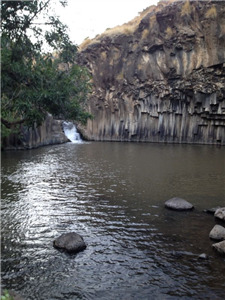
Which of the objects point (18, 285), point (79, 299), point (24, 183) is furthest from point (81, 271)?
point (24, 183)

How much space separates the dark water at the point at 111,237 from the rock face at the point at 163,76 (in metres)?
26.9

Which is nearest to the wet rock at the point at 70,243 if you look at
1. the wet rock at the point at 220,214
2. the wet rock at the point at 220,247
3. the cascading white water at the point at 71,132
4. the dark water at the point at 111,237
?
the dark water at the point at 111,237

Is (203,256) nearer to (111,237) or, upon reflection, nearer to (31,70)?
(111,237)

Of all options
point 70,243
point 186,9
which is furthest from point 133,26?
point 70,243

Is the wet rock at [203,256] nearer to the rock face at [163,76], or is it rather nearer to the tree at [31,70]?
the tree at [31,70]

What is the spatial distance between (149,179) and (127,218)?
718 cm

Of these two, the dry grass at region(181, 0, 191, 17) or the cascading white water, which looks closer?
the dry grass at region(181, 0, 191, 17)

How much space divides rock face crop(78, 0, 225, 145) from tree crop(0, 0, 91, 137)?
118 feet

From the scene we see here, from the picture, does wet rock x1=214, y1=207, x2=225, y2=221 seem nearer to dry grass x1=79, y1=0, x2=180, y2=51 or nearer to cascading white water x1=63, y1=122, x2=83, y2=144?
dry grass x1=79, y1=0, x2=180, y2=51

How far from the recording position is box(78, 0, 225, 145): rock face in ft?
132

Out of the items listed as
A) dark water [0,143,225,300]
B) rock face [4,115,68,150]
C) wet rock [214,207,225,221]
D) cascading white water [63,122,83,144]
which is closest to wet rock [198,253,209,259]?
dark water [0,143,225,300]

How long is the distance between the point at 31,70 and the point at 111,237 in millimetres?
5717

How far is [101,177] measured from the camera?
18.1 meters

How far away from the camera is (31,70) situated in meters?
7.83
